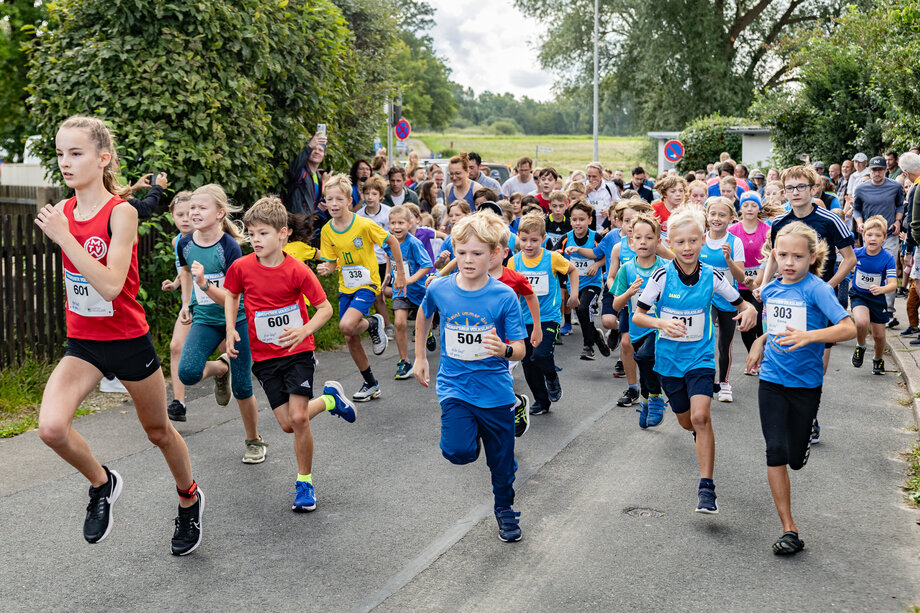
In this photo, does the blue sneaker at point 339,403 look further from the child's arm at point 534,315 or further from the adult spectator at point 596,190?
the adult spectator at point 596,190

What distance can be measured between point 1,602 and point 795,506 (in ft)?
14.4

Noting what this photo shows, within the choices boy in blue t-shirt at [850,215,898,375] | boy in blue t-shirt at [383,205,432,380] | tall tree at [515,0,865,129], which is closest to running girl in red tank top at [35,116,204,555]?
boy in blue t-shirt at [383,205,432,380]

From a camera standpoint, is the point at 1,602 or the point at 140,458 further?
the point at 140,458

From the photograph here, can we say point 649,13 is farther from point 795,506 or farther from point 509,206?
point 795,506

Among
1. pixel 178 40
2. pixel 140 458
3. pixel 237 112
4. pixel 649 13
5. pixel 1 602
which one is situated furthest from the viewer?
pixel 649 13

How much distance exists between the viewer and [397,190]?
13.1 meters

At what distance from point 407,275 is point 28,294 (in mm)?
3657

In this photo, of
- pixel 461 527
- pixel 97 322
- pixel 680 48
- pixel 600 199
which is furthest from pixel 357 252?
pixel 680 48

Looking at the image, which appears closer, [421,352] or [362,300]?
[421,352]

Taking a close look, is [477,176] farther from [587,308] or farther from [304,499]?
[304,499]

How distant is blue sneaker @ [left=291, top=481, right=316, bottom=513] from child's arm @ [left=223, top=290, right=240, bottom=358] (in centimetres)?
91

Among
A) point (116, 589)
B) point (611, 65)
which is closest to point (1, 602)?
point (116, 589)

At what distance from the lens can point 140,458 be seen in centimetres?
666

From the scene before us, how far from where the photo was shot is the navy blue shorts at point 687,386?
567cm
